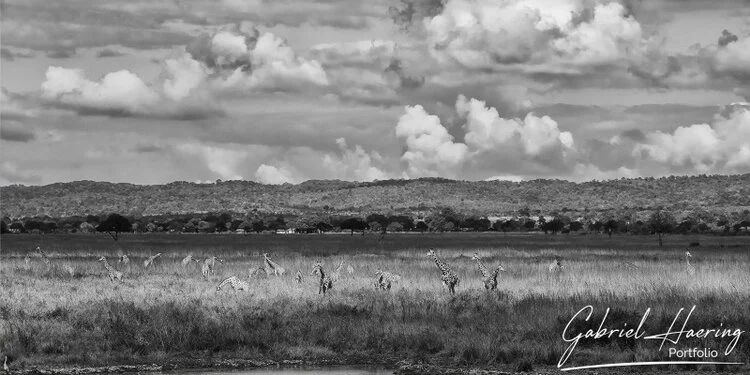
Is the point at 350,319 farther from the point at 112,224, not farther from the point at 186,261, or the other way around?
the point at 112,224

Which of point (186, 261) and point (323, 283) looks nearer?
point (323, 283)

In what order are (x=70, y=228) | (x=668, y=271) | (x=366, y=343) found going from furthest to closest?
1. (x=70, y=228)
2. (x=668, y=271)
3. (x=366, y=343)

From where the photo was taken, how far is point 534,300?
2805 cm

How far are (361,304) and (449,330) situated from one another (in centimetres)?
395

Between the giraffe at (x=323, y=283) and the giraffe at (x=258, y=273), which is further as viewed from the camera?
the giraffe at (x=258, y=273)

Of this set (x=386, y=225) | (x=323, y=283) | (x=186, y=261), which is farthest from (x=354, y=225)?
(x=323, y=283)

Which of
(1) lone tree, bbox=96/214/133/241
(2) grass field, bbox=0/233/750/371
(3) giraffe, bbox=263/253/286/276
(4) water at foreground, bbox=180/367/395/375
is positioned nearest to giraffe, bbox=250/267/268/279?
(3) giraffe, bbox=263/253/286/276

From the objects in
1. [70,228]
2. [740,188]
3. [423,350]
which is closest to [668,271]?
[423,350]

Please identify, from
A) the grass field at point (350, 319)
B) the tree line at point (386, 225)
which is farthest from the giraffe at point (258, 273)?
the tree line at point (386, 225)

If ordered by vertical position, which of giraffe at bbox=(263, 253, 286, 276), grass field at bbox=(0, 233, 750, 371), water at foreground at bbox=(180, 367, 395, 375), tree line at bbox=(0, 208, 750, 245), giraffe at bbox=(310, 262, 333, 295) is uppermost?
tree line at bbox=(0, 208, 750, 245)

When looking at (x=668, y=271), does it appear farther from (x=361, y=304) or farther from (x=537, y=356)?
(x=537, y=356)

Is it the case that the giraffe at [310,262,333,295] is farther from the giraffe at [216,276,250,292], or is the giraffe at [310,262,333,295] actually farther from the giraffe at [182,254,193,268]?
the giraffe at [182,254,193,268]

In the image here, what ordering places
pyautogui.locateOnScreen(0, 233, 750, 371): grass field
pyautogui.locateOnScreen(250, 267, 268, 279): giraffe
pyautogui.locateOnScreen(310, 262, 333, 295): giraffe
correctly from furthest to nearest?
pyautogui.locateOnScreen(250, 267, 268, 279): giraffe, pyautogui.locateOnScreen(310, 262, 333, 295): giraffe, pyautogui.locateOnScreen(0, 233, 750, 371): grass field

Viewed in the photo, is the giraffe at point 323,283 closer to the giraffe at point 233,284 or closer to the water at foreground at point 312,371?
the giraffe at point 233,284
